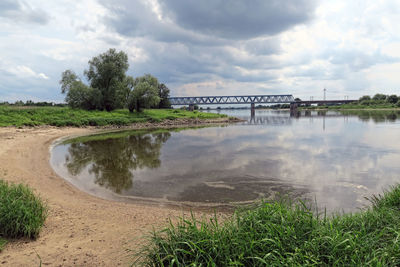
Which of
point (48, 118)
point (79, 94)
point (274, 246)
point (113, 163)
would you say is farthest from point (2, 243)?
point (79, 94)

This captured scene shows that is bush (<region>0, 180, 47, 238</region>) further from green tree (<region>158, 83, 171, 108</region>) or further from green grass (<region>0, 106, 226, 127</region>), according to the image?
green tree (<region>158, 83, 171, 108</region>)

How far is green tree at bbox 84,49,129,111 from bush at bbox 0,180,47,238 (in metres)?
53.9

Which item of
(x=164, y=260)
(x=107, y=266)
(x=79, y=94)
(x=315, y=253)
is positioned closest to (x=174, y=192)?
(x=107, y=266)

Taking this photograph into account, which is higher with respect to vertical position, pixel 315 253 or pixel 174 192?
pixel 315 253

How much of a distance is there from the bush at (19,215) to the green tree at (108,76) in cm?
5387

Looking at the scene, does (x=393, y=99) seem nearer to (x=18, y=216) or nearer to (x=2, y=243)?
(x=18, y=216)

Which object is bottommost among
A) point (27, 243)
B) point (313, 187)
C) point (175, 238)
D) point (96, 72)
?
point (313, 187)

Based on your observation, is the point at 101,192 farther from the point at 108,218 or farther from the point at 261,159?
the point at 261,159

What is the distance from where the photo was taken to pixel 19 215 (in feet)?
17.6

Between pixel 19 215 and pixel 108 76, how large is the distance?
57.9 metres

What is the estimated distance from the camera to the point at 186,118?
6619cm

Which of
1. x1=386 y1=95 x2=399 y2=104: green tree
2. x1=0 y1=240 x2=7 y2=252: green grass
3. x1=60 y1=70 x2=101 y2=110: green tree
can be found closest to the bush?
x1=0 y1=240 x2=7 y2=252: green grass

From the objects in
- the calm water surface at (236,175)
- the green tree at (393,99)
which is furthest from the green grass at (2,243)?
the green tree at (393,99)

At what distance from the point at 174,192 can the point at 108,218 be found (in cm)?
368
